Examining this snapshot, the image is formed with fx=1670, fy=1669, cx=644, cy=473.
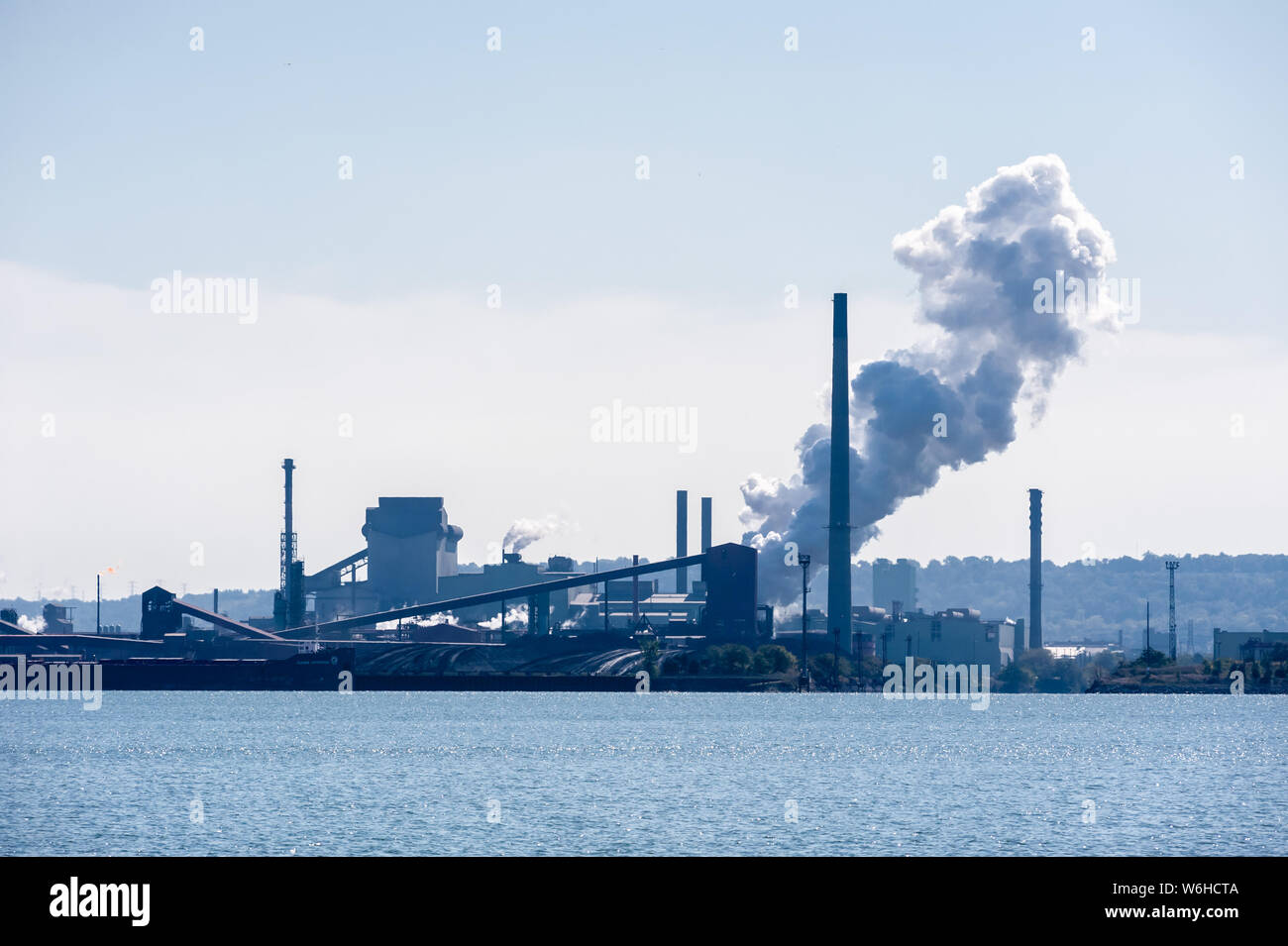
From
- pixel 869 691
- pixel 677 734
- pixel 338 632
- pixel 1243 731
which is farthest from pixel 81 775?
pixel 338 632

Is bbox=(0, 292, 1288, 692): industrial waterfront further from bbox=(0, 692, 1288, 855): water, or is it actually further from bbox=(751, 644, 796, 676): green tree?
bbox=(0, 692, 1288, 855): water

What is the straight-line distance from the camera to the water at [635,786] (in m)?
42.2

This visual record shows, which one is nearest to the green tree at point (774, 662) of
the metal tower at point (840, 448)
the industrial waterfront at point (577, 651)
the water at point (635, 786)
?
the industrial waterfront at point (577, 651)

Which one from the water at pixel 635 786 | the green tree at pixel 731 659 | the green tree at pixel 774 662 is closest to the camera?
the water at pixel 635 786

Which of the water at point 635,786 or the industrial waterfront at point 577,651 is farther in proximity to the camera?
the industrial waterfront at point 577,651

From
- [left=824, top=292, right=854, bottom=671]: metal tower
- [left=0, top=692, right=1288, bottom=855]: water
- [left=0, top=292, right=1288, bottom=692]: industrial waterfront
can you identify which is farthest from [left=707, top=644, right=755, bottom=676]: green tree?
[left=0, top=692, right=1288, bottom=855]: water

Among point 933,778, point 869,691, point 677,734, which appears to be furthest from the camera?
point 869,691

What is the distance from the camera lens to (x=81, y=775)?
2516 inches

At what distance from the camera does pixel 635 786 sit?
57.7 m

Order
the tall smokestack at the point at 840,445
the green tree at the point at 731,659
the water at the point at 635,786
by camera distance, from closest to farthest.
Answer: the water at the point at 635,786 < the tall smokestack at the point at 840,445 < the green tree at the point at 731,659

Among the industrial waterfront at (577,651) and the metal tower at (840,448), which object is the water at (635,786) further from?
the industrial waterfront at (577,651)

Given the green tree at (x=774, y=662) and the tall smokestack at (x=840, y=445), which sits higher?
the tall smokestack at (x=840, y=445)
